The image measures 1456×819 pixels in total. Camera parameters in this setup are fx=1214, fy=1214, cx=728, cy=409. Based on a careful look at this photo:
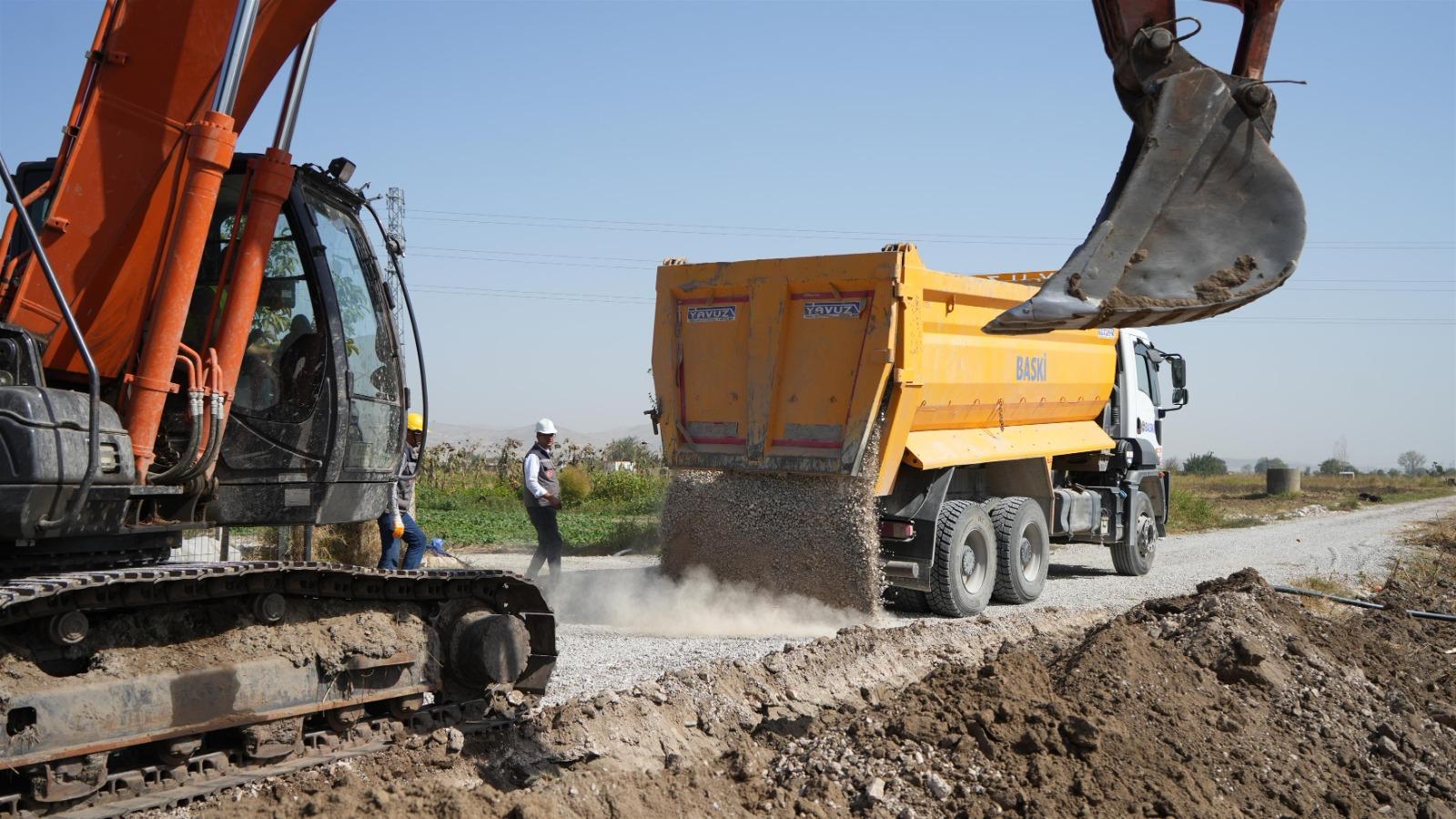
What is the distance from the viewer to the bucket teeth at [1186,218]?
406cm

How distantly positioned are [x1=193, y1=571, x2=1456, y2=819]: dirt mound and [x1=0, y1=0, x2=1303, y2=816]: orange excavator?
0.44 metres

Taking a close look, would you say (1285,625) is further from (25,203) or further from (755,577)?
(25,203)

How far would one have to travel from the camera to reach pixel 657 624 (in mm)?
9492

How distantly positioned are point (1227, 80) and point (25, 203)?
13.7 ft

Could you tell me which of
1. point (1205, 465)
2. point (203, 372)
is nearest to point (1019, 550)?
point (203, 372)

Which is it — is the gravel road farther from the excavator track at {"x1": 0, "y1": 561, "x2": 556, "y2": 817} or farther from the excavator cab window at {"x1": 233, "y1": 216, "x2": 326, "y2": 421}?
the excavator cab window at {"x1": 233, "y1": 216, "x2": 326, "y2": 421}

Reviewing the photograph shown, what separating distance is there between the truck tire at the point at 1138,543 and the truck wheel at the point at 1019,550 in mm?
2855

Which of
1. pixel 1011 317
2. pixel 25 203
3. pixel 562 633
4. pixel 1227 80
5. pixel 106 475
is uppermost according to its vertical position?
pixel 1227 80

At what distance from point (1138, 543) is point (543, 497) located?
731 centimetres

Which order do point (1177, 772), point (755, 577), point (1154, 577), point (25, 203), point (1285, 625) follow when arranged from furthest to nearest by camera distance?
point (1154, 577) → point (755, 577) → point (1285, 625) → point (1177, 772) → point (25, 203)

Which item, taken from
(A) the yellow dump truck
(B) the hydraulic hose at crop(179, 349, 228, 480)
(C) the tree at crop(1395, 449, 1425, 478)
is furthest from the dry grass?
(C) the tree at crop(1395, 449, 1425, 478)

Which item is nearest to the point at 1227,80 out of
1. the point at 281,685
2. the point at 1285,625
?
the point at 281,685

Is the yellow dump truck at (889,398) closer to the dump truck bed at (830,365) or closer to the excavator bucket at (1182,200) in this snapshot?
the dump truck bed at (830,365)

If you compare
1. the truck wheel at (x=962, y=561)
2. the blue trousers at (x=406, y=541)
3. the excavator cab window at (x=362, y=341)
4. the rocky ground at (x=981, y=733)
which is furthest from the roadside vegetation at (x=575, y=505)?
the excavator cab window at (x=362, y=341)
